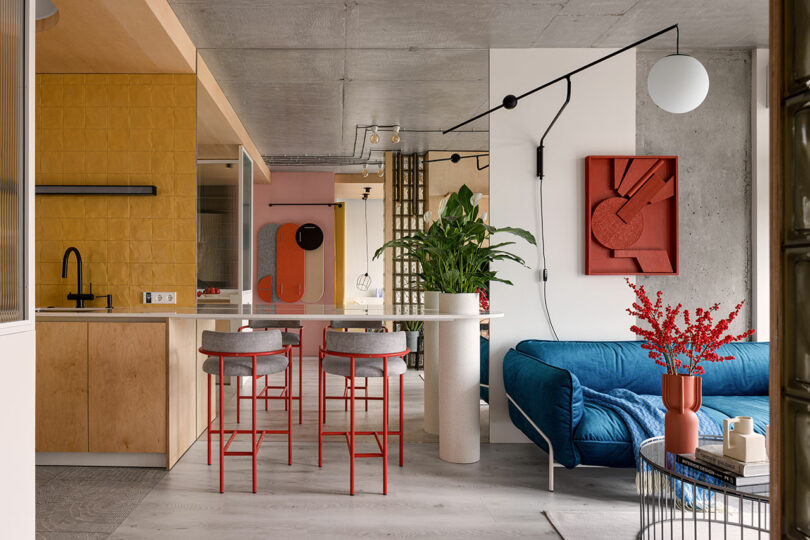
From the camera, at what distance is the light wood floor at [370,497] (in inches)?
99.9

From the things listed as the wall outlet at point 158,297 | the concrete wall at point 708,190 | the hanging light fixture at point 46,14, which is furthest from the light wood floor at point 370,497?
the hanging light fixture at point 46,14

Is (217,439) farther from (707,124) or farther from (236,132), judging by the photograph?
(707,124)

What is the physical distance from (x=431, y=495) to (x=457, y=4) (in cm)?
275

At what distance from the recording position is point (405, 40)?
3.83 m

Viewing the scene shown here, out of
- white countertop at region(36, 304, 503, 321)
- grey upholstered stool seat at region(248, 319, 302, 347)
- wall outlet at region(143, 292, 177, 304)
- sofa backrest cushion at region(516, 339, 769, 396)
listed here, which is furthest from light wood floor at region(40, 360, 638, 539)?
wall outlet at region(143, 292, 177, 304)

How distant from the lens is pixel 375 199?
10242 millimetres

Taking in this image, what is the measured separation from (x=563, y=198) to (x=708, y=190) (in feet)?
3.34

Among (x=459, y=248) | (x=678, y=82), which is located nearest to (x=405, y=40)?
(x=459, y=248)

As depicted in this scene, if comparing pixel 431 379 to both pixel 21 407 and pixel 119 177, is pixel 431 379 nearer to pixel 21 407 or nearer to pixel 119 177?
pixel 119 177

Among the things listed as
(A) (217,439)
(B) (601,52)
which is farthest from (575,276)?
(A) (217,439)

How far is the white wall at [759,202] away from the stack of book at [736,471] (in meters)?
2.40

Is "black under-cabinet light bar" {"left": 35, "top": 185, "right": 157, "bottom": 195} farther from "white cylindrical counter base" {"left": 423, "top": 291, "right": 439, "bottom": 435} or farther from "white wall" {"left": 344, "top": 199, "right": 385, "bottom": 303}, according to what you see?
"white wall" {"left": 344, "top": 199, "right": 385, "bottom": 303}

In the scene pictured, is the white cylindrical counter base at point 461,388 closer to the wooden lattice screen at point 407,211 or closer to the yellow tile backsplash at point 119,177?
the yellow tile backsplash at point 119,177

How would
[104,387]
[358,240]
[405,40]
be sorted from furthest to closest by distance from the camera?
[358,240], [405,40], [104,387]
